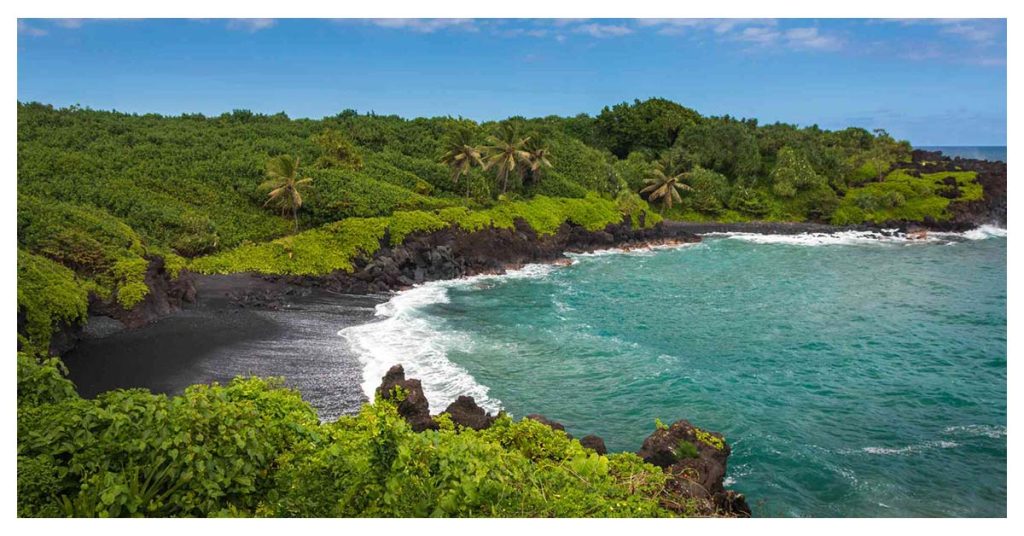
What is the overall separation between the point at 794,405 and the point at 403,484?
1493cm

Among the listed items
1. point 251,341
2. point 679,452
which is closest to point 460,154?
point 251,341

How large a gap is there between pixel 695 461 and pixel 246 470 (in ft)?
Result: 30.2

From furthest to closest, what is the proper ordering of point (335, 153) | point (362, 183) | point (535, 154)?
1. point (535, 154)
2. point (335, 153)
3. point (362, 183)

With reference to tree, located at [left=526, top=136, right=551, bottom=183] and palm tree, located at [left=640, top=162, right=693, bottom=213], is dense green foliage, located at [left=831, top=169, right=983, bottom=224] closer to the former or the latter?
palm tree, located at [left=640, top=162, right=693, bottom=213]

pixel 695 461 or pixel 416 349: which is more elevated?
pixel 416 349

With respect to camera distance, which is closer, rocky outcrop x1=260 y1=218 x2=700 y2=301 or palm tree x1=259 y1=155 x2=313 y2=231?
rocky outcrop x1=260 y1=218 x2=700 y2=301

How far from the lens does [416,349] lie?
1038 inches

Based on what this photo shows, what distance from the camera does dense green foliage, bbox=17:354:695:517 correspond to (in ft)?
30.8

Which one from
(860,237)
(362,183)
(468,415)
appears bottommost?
(468,415)

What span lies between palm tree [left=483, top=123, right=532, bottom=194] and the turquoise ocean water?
1241 centimetres

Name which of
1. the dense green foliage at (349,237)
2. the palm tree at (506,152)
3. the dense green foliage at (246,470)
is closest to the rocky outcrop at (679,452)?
the dense green foliage at (246,470)

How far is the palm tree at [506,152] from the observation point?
50719 mm

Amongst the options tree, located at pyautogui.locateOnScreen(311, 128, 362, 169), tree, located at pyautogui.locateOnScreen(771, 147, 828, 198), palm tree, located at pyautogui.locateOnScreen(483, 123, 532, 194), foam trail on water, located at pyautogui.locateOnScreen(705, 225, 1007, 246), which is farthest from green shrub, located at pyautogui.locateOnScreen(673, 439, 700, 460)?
tree, located at pyautogui.locateOnScreen(771, 147, 828, 198)

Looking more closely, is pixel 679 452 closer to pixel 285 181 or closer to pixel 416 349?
pixel 416 349
